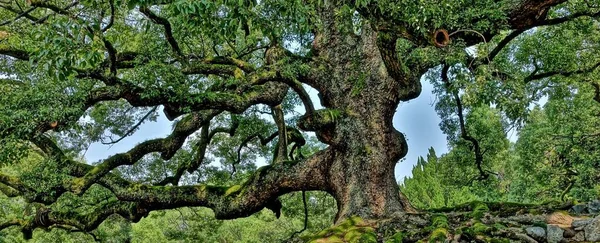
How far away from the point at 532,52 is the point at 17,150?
8231mm

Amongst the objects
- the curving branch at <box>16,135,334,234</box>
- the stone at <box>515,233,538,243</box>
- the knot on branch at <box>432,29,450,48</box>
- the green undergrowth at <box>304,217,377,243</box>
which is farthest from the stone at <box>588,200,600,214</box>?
the curving branch at <box>16,135,334,234</box>

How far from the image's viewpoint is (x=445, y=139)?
10.7 meters

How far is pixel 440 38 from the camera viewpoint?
448cm

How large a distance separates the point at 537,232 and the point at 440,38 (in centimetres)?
228

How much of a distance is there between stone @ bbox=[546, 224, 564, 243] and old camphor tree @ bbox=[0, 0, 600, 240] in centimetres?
124

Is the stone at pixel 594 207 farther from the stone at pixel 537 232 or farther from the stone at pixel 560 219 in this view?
the stone at pixel 537 232

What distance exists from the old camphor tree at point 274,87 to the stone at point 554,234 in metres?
1.24

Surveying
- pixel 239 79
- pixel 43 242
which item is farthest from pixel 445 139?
pixel 43 242

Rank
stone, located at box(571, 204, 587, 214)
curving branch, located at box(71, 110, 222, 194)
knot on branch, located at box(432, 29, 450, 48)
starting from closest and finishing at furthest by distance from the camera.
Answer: knot on branch, located at box(432, 29, 450, 48), stone, located at box(571, 204, 587, 214), curving branch, located at box(71, 110, 222, 194)

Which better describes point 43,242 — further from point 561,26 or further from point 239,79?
point 561,26

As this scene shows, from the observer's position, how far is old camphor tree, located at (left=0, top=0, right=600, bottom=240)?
218 inches

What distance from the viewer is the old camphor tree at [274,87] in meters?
5.55

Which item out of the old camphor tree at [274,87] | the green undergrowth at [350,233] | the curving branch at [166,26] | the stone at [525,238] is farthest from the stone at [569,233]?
the curving branch at [166,26]

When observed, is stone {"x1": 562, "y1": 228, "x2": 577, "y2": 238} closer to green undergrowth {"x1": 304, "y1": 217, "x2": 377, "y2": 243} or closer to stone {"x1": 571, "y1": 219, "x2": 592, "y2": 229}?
stone {"x1": 571, "y1": 219, "x2": 592, "y2": 229}
